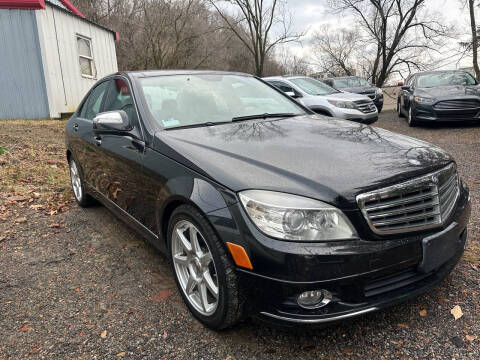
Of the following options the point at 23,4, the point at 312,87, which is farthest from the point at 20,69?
the point at 312,87

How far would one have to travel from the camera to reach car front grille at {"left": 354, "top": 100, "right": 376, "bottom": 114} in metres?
9.51

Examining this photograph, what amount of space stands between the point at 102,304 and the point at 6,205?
10.1 feet

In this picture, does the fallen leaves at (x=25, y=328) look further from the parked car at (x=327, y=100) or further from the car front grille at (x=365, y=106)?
the car front grille at (x=365, y=106)

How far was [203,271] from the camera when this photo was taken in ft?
7.61

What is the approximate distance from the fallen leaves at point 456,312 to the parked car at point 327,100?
662cm

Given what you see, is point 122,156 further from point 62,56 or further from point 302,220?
point 62,56

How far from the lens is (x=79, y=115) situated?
4.63m

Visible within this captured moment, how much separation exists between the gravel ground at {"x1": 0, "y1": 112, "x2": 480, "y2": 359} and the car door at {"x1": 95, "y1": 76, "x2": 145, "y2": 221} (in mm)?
538

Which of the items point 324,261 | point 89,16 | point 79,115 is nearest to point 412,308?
point 324,261

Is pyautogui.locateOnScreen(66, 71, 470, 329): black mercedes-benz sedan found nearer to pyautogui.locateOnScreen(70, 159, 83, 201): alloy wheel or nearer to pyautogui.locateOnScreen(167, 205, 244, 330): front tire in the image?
pyautogui.locateOnScreen(167, 205, 244, 330): front tire

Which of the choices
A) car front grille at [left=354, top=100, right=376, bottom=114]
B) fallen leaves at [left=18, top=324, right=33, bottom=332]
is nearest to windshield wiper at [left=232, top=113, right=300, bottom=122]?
fallen leaves at [left=18, top=324, right=33, bottom=332]

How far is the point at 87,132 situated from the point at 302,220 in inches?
117

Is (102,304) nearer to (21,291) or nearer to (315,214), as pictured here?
(21,291)

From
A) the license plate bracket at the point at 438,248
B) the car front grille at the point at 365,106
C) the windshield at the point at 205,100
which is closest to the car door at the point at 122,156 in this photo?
the windshield at the point at 205,100
